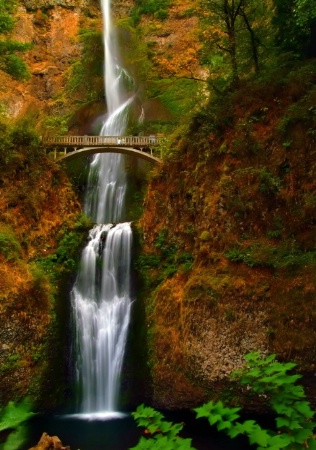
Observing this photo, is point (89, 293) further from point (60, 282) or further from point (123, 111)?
point (123, 111)

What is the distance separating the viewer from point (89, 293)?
53.6 ft

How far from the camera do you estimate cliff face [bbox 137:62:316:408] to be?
1149cm

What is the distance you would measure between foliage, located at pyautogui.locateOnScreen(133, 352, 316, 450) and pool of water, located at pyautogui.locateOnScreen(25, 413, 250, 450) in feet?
24.7

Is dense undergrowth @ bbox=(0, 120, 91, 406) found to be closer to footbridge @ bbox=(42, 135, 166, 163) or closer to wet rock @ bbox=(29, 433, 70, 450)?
footbridge @ bbox=(42, 135, 166, 163)

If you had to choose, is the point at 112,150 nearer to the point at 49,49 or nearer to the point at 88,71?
the point at 88,71

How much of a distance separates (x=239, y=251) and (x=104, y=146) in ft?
46.3

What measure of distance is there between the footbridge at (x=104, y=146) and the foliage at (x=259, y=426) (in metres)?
20.5

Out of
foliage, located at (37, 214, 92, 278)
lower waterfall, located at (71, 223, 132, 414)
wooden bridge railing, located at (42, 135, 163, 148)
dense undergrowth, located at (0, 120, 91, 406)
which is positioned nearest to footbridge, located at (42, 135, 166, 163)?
wooden bridge railing, located at (42, 135, 163, 148)

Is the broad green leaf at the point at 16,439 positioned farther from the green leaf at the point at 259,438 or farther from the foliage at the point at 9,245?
the foliage at the point at 9,245

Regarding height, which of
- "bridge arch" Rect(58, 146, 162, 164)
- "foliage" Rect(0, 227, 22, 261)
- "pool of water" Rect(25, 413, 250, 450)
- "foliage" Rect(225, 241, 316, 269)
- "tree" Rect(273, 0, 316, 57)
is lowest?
"pool of water" Rect(25, 413, 250, 450)

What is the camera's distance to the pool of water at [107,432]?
33.8 feet

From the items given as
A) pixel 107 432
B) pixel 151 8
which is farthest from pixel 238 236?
pixel 151 8

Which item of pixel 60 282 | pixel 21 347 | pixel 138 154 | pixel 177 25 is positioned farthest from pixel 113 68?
pixel 21 347

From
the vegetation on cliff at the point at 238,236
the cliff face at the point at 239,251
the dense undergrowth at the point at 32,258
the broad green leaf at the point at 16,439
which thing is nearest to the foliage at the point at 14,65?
the dense undergrowth at the point at 32,258
